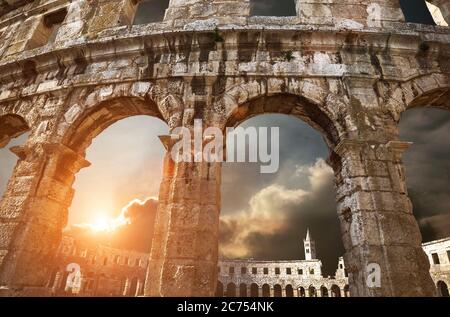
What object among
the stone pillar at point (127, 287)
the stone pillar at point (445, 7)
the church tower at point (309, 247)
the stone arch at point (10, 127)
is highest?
the church tower at point (309, 247)

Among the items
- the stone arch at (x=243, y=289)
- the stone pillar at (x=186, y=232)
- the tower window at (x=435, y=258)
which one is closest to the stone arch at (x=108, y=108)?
the stone pillar at (x=186, y=232)

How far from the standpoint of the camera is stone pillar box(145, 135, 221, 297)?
3574 millimetres

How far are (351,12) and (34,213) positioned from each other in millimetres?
7599

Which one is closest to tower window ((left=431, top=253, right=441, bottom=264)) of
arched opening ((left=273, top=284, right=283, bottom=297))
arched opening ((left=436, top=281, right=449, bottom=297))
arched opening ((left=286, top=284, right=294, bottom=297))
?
arched opening ((left=436, top=281, right=449, bottom=297))

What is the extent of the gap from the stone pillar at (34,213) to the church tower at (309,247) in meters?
54.6

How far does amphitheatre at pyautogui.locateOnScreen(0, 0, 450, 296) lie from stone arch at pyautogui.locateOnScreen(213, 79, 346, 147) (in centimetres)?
3

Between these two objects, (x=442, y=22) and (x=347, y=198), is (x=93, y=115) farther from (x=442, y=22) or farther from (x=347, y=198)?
(x=442, y=22)

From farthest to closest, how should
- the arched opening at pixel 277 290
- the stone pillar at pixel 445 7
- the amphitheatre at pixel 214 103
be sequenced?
1. the arched opening at pixel 277 290
2. the stone pillar at pixel 445 7
3. the amphitheatre at pixel 214 103

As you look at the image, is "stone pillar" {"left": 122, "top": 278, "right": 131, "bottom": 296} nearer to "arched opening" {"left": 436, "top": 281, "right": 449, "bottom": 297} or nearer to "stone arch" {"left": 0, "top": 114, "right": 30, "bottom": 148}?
"stone arch" {"left": 0, "top": 114, "right": 30, "bottom": 148}

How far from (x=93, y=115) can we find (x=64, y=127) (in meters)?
0.60

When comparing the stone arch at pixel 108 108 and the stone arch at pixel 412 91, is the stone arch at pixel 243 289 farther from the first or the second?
the stone arch at pixel 412 91

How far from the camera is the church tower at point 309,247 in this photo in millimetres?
52875

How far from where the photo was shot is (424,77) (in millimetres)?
5051
